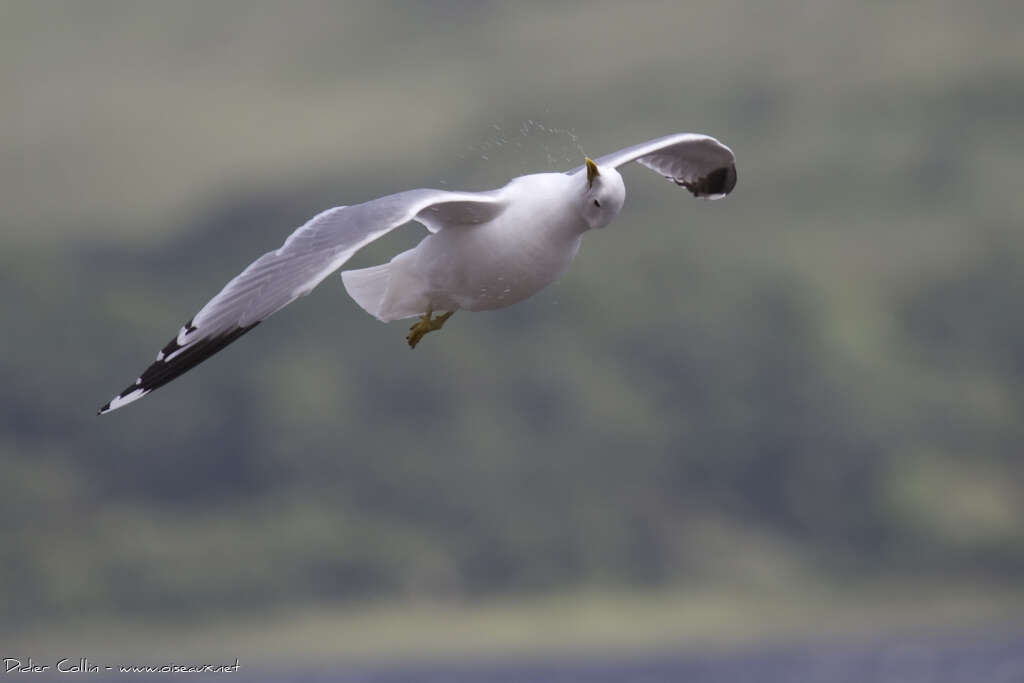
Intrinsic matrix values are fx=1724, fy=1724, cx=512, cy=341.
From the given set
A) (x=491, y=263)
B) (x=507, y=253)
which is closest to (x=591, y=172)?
(x=507, y=253)

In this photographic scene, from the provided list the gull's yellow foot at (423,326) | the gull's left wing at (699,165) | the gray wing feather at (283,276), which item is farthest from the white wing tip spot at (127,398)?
the gull's left wing at (699,165)

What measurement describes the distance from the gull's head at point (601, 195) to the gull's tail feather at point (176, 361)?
1699 mm

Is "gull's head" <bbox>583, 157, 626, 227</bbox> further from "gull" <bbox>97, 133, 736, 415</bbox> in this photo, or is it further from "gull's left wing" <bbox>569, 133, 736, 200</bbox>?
"gull's left wing" <bbox>569, 133, 736, 200</bbox>

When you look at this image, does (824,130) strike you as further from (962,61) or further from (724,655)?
(724,655)

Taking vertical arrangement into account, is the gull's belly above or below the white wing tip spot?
above

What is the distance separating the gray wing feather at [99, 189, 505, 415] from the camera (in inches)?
314

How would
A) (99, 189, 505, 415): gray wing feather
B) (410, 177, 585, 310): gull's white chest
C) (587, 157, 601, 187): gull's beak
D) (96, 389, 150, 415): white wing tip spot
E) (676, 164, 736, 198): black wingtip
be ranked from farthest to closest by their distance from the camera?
(676, 164, 736, 198): black wingtip, (410, 177, 585, 310): gull's white chest, (587, 157, 601, 187): gull's beak, (99, 189, 505, 415): gray wing feather, (96, 389, 150, 415): white wing tip spot

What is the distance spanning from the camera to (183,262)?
102 meters

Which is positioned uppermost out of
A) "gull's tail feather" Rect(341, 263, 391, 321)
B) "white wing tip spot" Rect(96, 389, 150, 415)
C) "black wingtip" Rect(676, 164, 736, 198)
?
"black wingtip" Rect(676, 164, 736, 198)

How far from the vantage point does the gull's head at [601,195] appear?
8234 millimetres

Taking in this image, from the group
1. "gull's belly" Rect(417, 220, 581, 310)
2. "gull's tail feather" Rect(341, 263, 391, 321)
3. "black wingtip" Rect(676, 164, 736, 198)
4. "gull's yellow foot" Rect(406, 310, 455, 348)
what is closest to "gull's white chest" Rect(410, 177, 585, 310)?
"gull's belly" Rect(417, 220, 581, 310)

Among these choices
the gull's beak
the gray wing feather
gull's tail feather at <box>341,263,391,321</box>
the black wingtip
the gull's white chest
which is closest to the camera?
the gray wing feather

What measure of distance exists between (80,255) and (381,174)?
18972 millimetres

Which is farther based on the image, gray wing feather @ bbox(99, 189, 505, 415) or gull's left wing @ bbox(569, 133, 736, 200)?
gull's left wing @ bbox(569, 133, 736, 200)
